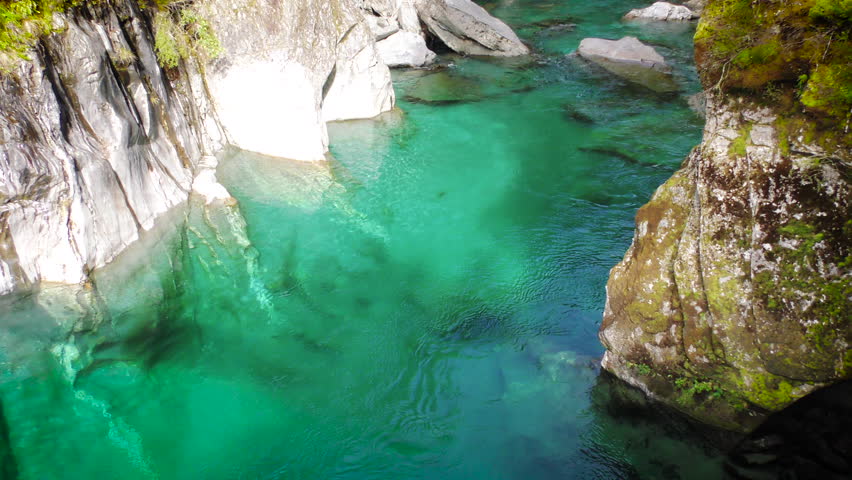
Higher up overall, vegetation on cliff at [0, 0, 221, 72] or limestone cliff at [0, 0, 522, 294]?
vegetation on cliff at [0, 0, 221, 72]

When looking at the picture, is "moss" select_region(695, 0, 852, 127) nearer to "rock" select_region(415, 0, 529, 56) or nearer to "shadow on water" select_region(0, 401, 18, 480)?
"shadow on water" select_region(0, 401, 18, 480)

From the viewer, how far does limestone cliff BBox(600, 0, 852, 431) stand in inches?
186

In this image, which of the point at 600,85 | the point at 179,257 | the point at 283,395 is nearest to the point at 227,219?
the point at 179,257

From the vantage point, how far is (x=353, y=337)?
25.2 ft

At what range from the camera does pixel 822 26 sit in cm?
471

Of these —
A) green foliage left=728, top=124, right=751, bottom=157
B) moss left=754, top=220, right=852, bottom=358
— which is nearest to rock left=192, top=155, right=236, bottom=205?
green foliage left=728, top=124, right=751, bottom=157

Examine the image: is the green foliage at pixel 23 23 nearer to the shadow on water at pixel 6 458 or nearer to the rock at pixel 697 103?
the shadow on water at pixel 6 458

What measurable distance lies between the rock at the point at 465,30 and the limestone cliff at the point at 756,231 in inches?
659

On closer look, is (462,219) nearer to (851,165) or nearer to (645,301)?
(645,301)

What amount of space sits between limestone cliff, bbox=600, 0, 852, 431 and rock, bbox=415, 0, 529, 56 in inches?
659

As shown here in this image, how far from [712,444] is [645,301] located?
1.77 metres

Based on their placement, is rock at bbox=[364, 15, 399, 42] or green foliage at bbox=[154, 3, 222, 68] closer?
green foliage at bbox=[154, 3, 222, 68]

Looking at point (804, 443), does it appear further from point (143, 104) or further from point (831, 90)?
point (143, 104)

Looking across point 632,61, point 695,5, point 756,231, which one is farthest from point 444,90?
point 695,5
